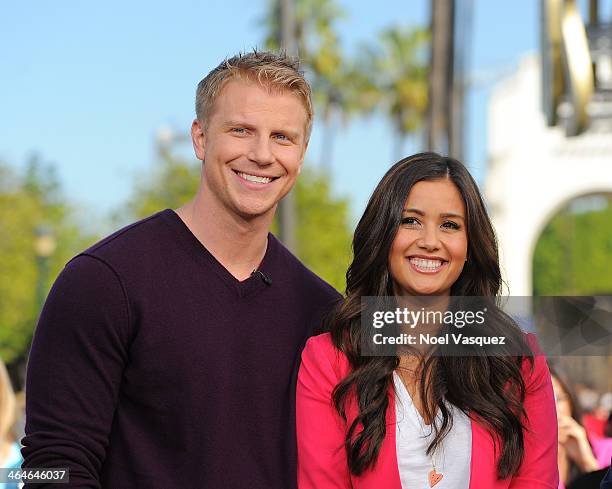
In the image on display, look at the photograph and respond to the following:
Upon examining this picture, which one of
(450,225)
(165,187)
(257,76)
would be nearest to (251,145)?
(257,76)

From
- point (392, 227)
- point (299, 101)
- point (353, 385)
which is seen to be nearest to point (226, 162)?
point (299, 101)

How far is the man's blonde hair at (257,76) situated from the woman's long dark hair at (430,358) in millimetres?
375

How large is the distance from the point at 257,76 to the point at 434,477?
3.95ft

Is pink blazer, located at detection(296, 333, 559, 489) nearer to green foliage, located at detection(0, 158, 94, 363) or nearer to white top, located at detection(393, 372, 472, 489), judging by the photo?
white top, located at detection(393, 372, 472, 489)

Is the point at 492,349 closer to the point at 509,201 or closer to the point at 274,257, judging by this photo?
the point at 274,257

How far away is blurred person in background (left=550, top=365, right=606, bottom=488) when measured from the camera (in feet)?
17.0

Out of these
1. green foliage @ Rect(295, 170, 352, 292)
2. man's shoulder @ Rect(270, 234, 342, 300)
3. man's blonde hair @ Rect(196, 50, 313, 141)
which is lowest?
man's shoulder @ Rect(270, 234, 342, 300)

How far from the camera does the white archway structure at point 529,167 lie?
41438 millimetres

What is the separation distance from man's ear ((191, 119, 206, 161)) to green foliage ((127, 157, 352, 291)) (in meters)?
37.2

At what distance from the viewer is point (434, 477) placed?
3.25 m

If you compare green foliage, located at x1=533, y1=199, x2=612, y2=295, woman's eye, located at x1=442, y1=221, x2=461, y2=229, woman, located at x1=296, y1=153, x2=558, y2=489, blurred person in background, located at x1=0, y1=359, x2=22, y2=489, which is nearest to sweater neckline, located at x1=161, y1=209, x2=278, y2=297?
woman, located at x1=296, y1=153, x2=558, y2=489

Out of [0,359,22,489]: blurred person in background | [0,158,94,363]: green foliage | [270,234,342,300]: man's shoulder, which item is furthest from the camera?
[0,158,94,363]: green foliage

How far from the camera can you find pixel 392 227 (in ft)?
11.2

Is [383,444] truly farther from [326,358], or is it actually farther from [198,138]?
[198,138]
